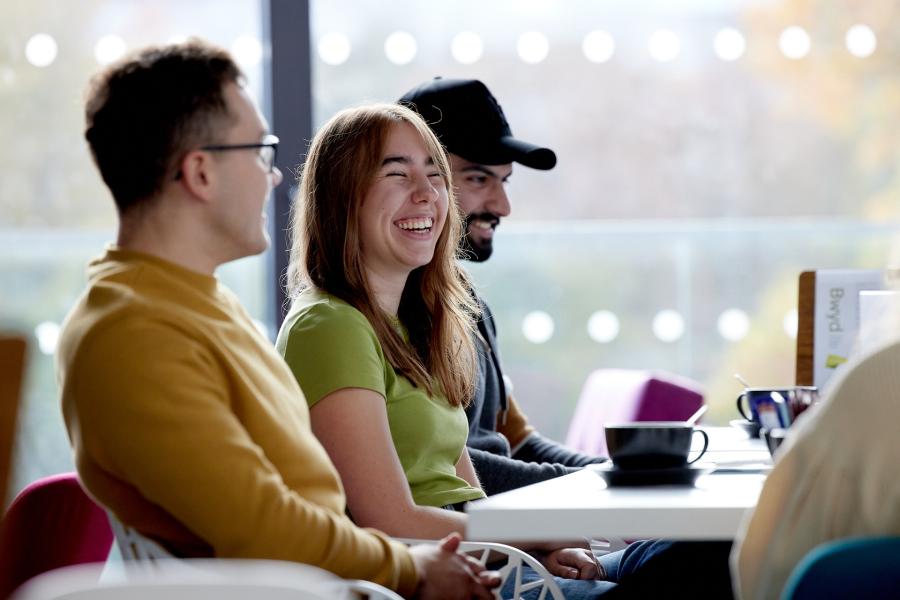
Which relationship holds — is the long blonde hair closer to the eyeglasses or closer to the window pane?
the eyeglasses

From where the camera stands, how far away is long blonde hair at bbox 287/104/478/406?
225 cm

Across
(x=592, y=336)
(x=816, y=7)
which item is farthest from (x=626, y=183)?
(x=816, y=7)

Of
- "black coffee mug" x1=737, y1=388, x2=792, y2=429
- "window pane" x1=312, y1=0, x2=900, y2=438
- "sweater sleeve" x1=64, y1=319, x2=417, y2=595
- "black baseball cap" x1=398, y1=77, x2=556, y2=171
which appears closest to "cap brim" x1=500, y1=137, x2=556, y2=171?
"black baseball cap" x1=398, y1=77, x2=556, y2=171

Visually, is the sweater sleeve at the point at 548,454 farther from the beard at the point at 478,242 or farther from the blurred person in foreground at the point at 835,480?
the blurred person in foreground at the point at 835,480

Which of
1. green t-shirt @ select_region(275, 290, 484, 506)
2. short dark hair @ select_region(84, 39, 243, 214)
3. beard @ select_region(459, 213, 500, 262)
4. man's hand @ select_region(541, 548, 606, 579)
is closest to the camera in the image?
short dark hair @ select_region(84, 39, 243, 214)

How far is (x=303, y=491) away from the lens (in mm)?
1691

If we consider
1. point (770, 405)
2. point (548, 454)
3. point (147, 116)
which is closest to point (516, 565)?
point (770, 405)

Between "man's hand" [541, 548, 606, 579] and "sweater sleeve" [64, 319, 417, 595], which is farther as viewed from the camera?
"man's hand" [541, 548, 606, 579]

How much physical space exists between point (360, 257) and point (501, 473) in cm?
56

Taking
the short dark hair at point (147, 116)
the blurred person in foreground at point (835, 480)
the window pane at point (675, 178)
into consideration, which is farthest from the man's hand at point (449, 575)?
the window pane at point (675, 178)

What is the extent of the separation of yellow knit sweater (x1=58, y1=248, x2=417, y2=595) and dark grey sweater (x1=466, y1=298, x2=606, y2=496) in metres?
0.85

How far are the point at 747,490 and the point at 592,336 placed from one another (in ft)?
9.76

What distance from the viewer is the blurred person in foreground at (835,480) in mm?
1342

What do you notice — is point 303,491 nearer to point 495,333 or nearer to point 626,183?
point 495,333
